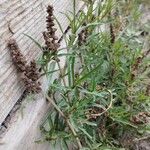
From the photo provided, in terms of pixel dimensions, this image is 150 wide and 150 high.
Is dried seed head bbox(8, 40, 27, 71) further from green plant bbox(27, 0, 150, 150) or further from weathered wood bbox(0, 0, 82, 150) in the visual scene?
green plant bbox(27, 0, 150, 150)

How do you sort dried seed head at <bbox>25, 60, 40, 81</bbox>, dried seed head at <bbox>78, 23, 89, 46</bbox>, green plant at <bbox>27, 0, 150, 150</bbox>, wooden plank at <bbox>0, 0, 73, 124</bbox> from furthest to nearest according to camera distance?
dried seed head at <bbox>78, 23, 89, 46</bbox>
green plant at <bbox>27, 0, 150, 150</bbox>
dried seed head at <bbox>25, 60, 40, 81</bbox>
wooden plank at <bbox>0, 0, 73, 124</bbox>

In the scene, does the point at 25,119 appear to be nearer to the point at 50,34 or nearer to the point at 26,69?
the point at 26,69

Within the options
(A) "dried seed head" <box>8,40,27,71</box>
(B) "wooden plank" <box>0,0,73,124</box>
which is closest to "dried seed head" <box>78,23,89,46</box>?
(B) "wooden plank" <box>0,0,73,124</box>

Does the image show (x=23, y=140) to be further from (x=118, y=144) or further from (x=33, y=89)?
(x=118, y=144)

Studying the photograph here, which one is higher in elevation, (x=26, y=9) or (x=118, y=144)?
(x=26, y=9)

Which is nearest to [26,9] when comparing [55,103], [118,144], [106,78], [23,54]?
[23,54]

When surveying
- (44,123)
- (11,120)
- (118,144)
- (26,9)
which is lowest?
(118,144)

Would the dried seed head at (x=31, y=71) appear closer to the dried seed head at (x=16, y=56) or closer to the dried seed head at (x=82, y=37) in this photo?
the dried seed head at (x=16, y=56)
